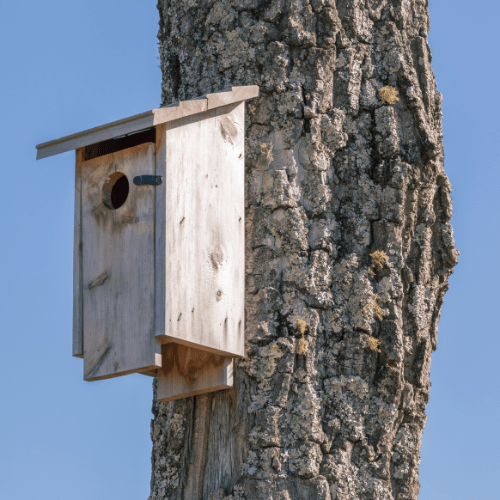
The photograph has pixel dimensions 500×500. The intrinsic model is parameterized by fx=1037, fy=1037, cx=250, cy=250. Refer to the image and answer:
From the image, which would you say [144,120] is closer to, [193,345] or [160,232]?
[160,232]

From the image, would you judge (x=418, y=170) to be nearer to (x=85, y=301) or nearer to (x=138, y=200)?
(x=138, y=200)

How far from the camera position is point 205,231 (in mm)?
4180

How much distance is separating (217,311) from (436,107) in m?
1.51

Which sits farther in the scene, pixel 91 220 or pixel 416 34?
pixel 416 34

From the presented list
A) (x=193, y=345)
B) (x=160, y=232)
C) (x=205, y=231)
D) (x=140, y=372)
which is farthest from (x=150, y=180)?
(x=140, y=372)

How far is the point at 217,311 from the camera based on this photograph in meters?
4.14

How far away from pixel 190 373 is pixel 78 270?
0.63 m

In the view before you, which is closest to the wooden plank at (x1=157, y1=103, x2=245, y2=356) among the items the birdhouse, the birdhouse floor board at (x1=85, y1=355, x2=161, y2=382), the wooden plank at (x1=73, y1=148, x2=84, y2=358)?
the birdhouse

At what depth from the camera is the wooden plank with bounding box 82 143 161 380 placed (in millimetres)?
3996

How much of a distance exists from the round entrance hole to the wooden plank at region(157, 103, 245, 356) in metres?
0.30

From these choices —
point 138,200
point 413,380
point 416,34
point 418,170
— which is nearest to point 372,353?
point 413,380

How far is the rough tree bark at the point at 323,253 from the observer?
164 inches

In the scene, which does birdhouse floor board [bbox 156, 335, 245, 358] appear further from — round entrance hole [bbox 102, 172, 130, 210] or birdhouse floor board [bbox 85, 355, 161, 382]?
round entrance hole [bbox 102, 172, 130, 210]

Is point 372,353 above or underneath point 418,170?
underneath
